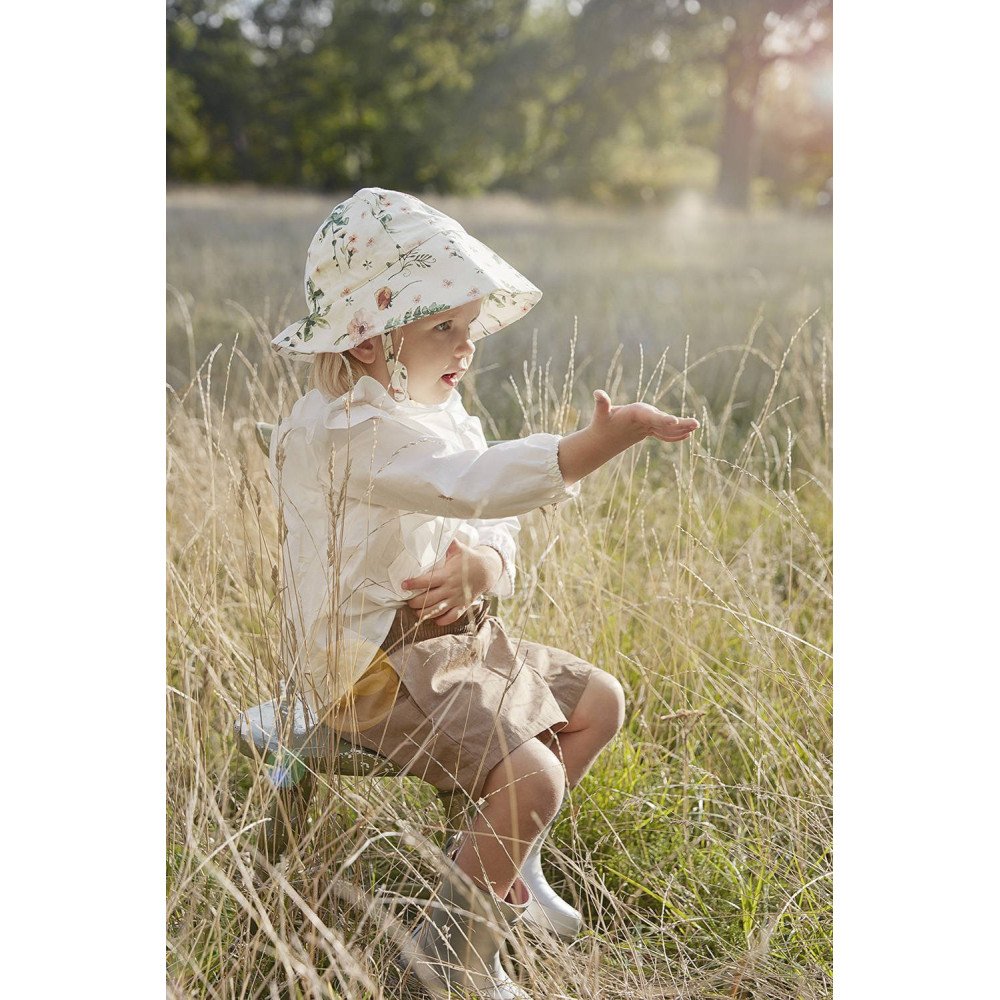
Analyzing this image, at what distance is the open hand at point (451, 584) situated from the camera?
4.59 ft

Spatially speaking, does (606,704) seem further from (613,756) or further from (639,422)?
(639,422)

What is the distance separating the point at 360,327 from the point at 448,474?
25cm

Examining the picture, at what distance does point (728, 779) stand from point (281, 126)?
3.69 m

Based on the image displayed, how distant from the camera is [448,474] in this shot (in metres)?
1.27

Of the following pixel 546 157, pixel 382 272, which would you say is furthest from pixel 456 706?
pixel 546 157

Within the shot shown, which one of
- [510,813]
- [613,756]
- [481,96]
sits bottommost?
[613,756]

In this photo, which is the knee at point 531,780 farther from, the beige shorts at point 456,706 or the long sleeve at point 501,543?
the long sleeve at point 501,543

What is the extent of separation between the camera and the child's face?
141 centimetres

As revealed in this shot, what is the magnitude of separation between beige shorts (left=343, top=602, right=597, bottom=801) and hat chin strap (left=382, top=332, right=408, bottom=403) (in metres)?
0.28

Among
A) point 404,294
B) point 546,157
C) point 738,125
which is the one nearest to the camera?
point 404,294

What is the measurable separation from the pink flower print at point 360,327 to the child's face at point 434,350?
4cm

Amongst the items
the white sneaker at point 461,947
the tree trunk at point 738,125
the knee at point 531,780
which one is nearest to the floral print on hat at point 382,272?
the knee at point 531,780

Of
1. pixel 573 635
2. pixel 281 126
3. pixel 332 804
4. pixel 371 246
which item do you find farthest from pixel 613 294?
pixel 332 804
